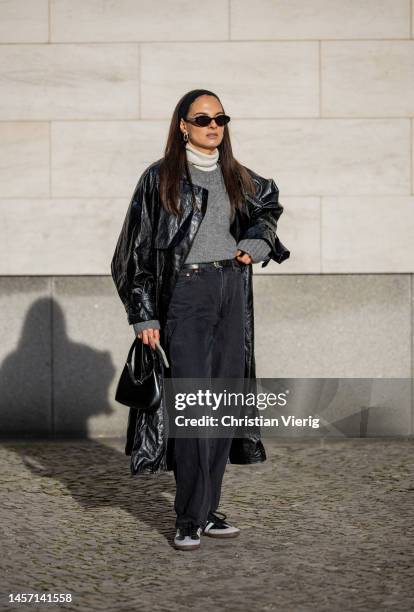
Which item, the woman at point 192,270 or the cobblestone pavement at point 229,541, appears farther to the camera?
the woman at point 192,270

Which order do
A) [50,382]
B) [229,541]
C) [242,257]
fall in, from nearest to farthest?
[242,257], [229,541], [50,382]

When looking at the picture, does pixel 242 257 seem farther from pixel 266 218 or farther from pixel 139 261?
pixel 139 261

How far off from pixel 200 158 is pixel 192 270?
0.50 m

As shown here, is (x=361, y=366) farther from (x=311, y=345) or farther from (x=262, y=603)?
(x=262, y=603)

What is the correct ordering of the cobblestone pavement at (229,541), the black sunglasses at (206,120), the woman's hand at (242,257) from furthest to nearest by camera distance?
the woman's hand at (242,257) → the black sunglasses at (206,120) → the cobblestone pavement at (229,541)

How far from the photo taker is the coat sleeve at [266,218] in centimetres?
518

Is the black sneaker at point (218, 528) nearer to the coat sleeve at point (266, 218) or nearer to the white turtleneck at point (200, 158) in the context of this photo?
the coat sleeve at point (266, 218)

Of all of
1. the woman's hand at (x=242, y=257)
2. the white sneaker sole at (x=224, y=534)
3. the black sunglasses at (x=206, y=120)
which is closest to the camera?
the black sunglasses at (x=206, y=120)

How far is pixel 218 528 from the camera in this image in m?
5.28

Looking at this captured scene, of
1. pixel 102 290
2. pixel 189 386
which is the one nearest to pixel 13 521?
pixel 189 386

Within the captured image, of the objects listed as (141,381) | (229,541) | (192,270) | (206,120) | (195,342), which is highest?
(206,120)

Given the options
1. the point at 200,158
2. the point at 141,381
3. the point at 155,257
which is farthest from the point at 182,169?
the point at 141,381

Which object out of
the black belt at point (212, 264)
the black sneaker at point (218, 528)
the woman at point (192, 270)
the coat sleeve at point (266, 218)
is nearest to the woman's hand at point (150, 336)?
the woman at point (192, 270)

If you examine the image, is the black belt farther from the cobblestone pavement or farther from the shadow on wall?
the shadow on wall
